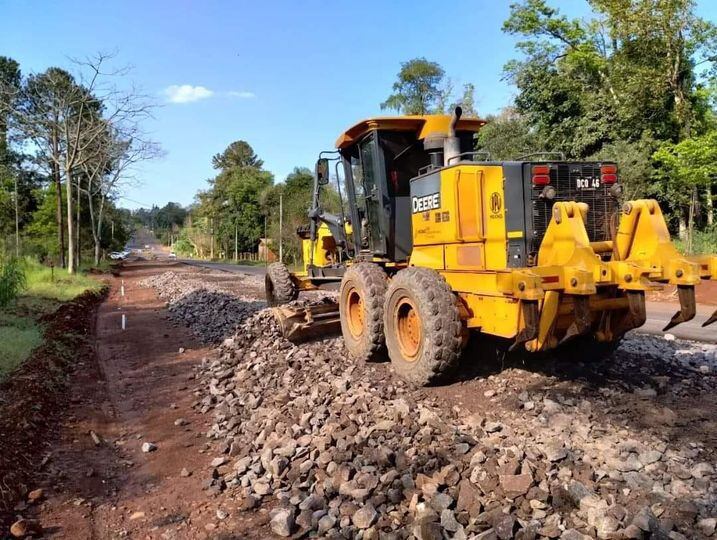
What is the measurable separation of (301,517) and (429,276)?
112 inches

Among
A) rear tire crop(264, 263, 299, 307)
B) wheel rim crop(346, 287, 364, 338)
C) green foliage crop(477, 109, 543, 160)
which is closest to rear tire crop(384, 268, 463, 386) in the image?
wheel rim crop(346, 287, 364, 338)

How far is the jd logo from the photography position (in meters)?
5.80

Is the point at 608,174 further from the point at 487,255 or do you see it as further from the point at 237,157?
the point at 237,157

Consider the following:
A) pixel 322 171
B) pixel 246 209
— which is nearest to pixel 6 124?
pixel 322 171

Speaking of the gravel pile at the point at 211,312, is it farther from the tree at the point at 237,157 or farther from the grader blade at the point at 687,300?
the tree at the point at 237,157

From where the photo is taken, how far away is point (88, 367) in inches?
374

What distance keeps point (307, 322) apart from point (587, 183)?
14.6 feet

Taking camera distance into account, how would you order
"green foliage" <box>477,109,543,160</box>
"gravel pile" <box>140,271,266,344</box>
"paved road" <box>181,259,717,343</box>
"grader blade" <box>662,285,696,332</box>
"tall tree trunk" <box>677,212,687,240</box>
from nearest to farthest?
"grader blade" <box>662,285,696,332</box> < "paved road" <box>181,259,717,343</box> < "gravel pile" <box>140,271,266,344</box> < "tall tree trunk" <box>677,212,687,240</box> < "green foliage" <box>477,109,543,160</box>

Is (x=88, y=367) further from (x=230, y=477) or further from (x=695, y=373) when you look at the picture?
(x=695, y=373)

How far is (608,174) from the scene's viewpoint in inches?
242

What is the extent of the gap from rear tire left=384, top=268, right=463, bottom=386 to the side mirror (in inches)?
122

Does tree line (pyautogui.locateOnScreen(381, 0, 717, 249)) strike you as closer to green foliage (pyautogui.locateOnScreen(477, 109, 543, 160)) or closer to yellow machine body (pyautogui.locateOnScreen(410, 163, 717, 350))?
green foliage (pyautogui.locateOnScreen(477, 109, 543, 160))

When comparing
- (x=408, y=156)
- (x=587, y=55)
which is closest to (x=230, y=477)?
(x=408, y=156)

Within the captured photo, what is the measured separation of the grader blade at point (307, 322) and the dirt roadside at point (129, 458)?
5.25 feet
